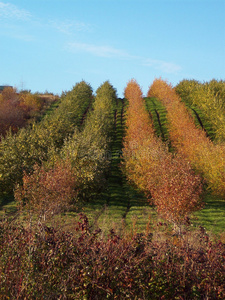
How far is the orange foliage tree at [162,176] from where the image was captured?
28.6m

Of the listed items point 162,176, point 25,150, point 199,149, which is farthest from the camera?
point 199,149

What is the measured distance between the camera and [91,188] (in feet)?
149

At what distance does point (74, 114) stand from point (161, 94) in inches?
1525

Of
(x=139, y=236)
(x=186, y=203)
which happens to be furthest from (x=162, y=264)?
(x=186, y=203)

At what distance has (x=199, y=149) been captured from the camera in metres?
58.3

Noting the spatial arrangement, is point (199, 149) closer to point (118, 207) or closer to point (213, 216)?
point (213, 216)

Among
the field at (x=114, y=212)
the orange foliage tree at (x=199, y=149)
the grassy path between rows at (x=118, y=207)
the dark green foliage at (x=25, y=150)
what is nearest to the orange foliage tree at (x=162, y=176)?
the field at (x=114, y=212)

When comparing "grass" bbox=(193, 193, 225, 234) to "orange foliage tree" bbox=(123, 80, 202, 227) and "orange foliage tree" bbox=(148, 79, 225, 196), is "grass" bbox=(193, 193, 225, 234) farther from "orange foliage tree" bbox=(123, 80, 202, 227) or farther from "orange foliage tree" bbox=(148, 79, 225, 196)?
"orange foliage tree" bbox=(123, 80, 202, 227)

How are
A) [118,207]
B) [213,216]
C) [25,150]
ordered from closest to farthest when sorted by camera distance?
1. [213,216]
2. [118,207]
3. [25,150]

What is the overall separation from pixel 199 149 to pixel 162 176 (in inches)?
924

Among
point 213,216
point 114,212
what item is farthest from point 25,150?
point 213,216

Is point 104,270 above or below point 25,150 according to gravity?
above

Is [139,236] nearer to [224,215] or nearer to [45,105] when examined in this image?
[224,215]

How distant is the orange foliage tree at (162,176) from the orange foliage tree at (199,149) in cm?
348
